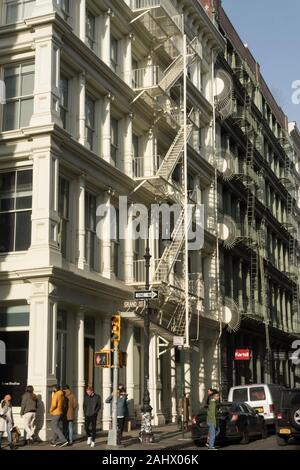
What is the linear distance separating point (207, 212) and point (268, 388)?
1356 centimetres

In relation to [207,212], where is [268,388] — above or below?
below

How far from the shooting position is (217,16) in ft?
142

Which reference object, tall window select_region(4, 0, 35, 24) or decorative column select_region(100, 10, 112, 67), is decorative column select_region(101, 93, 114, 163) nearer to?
decorative column select_region(100, 10, 112, 67)

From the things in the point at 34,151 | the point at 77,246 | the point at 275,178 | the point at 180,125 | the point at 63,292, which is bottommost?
the point at 63,292

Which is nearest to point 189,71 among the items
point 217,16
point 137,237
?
point 217,16

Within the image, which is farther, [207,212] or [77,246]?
[207,212]

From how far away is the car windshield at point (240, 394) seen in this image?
2667cm

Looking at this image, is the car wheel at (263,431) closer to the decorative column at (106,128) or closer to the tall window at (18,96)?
the decorative column at (106,128)

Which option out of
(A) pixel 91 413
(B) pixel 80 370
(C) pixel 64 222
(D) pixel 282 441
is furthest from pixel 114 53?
(D) pixel 282 441

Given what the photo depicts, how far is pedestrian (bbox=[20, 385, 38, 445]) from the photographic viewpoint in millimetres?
19656

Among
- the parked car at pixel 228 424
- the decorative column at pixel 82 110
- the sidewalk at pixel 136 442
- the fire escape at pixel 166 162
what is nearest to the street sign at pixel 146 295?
the parked car at pixel 228 424

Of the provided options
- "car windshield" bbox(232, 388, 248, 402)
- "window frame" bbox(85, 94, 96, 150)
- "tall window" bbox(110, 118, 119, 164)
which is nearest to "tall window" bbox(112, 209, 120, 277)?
"tall window" bbox(110, 118, 119, 164)

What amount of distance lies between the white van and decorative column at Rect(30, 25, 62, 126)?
12.6 metres
